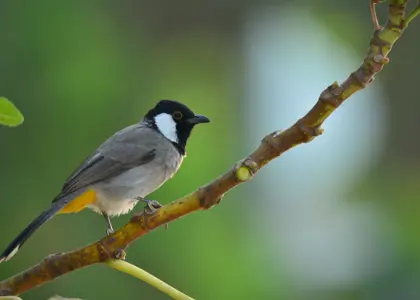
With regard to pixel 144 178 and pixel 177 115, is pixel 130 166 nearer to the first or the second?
pixel 144 178

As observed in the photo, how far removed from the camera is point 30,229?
1.16 m

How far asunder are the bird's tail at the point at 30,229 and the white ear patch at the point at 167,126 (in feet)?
1.62

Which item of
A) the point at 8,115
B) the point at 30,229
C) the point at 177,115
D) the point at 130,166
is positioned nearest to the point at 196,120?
the point at 177,115

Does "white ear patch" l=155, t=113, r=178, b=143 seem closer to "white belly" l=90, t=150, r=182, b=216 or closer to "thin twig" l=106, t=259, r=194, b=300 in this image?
"white belly" l=90, t=150, r=182, b=216

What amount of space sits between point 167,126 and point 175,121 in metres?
0.02

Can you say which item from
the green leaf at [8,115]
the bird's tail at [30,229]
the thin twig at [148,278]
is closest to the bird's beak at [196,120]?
the bird's tail at [30,229]

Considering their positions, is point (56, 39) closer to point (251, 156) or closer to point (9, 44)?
point (9, 44)

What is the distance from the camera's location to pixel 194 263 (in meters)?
2.28

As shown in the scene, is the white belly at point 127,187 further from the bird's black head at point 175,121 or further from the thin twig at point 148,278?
the thin twig at point 148,278

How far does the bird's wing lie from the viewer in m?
1.56

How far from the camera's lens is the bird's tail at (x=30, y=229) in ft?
3.09

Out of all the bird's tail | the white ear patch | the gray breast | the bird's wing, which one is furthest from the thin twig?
the white ear patch

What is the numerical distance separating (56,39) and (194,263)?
1.08 m

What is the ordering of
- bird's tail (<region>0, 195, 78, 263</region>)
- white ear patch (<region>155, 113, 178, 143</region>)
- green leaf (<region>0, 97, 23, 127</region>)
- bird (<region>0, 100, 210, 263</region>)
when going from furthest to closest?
white ear patch (<region>155, 113, 178, 143</region>) → bird (<region>0, 100, 210, 263</region>) → bird's tail (<region>0, 195, 78, 263</region>) → green leaf (<region>0, 97, 23, 127</region>)
